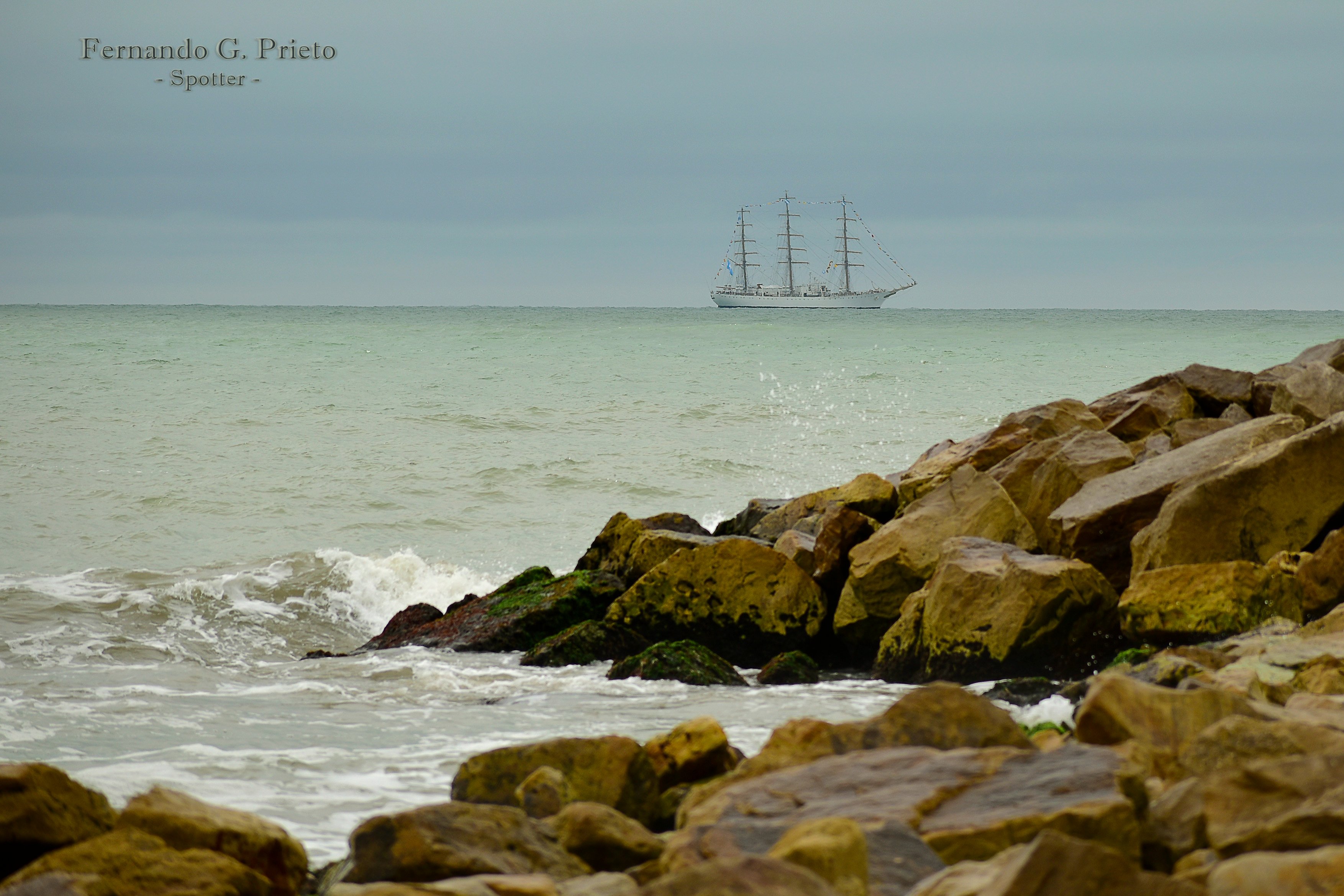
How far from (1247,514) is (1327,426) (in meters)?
0.74

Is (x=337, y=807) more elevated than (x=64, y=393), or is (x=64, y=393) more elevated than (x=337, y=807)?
(x=64, y=393)

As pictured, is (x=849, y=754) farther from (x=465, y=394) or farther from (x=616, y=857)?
(x=465, y=394)

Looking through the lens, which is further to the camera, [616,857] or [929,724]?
[929,724]

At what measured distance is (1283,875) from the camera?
274 centimetres

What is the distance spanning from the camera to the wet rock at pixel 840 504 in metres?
10.5

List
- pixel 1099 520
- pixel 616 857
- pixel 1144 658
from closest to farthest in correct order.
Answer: pixel 616 857
pixel 1144 658
pixel 1099 520

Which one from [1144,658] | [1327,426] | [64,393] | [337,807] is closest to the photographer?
[337,807]

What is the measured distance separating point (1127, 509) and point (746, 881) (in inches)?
244

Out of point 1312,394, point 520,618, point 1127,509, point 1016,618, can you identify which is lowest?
point 520,618

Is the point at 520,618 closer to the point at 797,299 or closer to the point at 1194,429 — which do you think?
the point at 1194,429

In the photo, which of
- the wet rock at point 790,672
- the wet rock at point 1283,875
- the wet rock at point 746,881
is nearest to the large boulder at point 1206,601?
the wet rock at point 790,672

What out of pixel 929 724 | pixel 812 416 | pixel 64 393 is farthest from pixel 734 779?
pixel 64 393

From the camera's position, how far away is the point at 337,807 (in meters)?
5.68

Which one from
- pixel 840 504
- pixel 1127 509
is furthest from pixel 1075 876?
pixel 840 504
